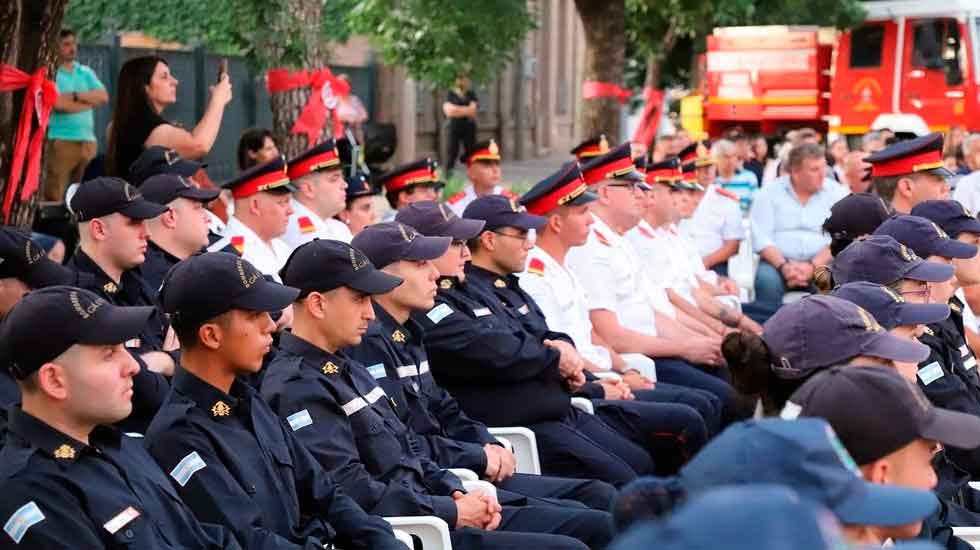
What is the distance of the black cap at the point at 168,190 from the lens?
6434 millimetres

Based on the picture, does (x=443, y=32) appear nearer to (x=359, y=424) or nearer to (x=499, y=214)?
(x=499, y=214)

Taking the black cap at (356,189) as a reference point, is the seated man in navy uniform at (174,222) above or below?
above

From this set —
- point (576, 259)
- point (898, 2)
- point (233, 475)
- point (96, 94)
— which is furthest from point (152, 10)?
point (898, 2)

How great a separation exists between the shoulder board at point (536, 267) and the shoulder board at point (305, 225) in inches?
40.5

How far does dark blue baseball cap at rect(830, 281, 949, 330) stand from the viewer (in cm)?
504

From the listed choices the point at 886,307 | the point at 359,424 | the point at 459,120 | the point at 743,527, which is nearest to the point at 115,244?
the point at 359,424

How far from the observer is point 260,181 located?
7207 millimetres

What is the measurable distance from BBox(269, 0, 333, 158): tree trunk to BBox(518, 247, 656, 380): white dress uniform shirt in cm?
264

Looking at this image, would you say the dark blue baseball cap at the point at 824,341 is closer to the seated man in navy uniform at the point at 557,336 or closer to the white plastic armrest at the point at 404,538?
the white plastic armrest at the point at 404,538

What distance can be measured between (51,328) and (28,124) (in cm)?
335

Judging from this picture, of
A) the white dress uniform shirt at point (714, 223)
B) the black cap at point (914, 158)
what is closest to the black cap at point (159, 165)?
the black cap at point (914, 158)

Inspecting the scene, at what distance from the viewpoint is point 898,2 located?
21.8m

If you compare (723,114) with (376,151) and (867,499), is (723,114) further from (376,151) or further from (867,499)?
(867,499)

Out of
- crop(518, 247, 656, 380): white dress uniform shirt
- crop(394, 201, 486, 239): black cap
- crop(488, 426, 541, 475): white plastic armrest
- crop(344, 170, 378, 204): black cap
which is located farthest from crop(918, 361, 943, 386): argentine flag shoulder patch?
crop(344, 170, 378, 204): black cap
